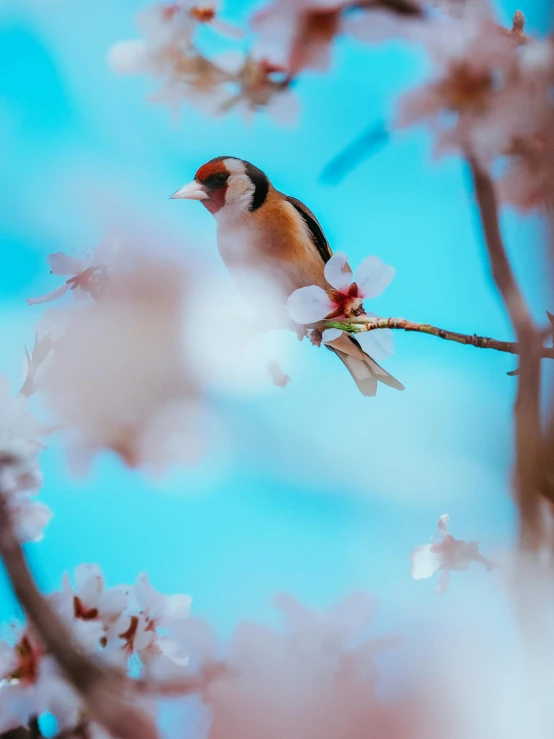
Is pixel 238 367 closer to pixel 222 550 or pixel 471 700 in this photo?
pixel 222 550

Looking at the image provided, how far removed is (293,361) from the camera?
568 mm

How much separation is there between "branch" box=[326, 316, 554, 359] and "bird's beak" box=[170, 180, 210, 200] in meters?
0.18

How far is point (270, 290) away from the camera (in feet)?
1.86

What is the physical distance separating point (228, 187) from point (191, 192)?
38mm

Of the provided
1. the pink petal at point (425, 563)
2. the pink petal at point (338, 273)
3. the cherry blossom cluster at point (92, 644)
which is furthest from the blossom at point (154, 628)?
the pink petal at point (338, 273)

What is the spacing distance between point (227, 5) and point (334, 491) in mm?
500

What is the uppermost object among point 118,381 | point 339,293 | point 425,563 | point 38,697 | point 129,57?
point 129,57

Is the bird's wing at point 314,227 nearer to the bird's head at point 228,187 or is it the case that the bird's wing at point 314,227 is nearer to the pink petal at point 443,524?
the bird's head at point 228,187

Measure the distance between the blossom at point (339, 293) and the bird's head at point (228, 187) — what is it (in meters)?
0.11

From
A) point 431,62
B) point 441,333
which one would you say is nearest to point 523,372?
point 441,333

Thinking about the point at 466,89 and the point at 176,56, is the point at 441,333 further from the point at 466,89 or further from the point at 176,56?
the point at 176,56

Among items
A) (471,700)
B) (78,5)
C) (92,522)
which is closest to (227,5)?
(78,5)

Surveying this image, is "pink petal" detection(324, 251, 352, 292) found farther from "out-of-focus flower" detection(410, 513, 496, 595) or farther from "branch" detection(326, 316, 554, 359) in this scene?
"out-of-focus flower" detection(410, 513, 496, 595)

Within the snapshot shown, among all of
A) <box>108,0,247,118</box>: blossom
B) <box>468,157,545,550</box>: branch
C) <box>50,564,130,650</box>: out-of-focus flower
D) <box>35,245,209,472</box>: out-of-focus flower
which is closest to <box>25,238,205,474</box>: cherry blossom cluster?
<box>35,245,209,472</box>: out-of-focus flower
